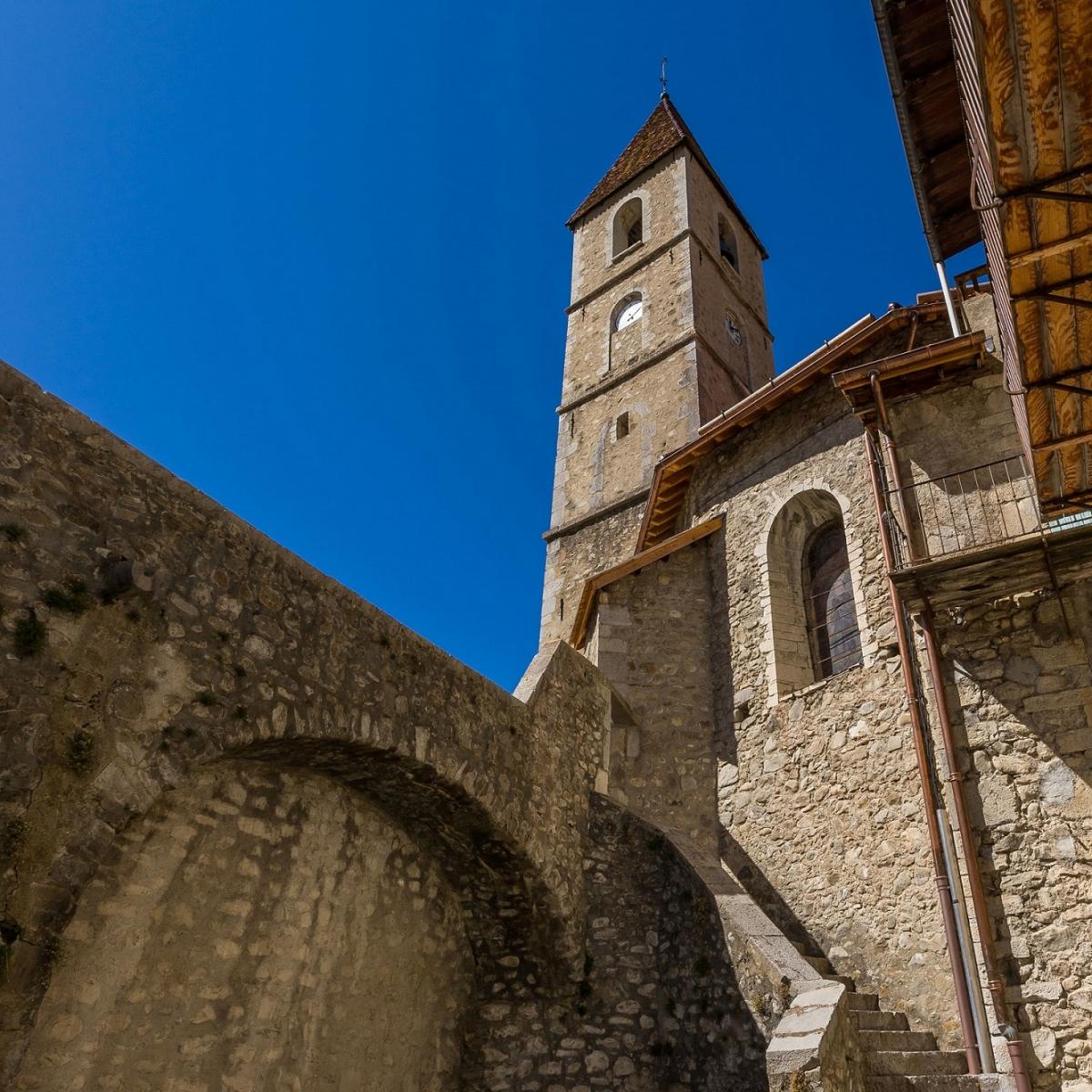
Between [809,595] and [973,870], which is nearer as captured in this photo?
[973,870]

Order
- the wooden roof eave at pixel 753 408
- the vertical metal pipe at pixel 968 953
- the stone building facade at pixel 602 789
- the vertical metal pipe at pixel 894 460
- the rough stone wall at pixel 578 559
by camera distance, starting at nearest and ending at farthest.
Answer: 1. the stone building facade at pixel 602 789
2. the vertical metal pipe at pixel 968 953
3. the vertical metal pipe at pixel 894 460
4. the wooden roof eave at pixel 753 408
5. the rough stone wall at pixel 578 559

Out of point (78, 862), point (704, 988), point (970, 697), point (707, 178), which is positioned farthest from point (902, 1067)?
point (707, 178)

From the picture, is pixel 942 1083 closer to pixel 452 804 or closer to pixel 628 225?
pixel 452 804

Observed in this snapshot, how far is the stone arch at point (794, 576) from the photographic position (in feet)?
29.8

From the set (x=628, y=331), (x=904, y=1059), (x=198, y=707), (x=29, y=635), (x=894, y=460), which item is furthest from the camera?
(x=628, y=331)

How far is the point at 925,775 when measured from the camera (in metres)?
7.21

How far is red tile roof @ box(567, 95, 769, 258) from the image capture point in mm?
22531

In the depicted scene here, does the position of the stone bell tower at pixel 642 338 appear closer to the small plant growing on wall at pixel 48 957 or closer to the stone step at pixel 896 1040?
the stone step at pixel 896 1040

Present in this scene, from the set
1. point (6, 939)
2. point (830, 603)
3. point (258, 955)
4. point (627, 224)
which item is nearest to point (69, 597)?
point (6, 939)

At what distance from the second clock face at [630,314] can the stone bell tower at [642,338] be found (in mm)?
29

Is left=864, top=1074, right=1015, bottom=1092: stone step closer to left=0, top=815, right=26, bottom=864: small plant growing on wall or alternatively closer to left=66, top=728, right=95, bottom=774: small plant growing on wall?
left=66, top=728, right=95, bottom=774: small plant growing on wall

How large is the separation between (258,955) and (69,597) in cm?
266

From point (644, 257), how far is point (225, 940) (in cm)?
1786

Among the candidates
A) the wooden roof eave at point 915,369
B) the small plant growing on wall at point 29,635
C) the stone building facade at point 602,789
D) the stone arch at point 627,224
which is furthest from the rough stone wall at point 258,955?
the stone arch at point 627,224
